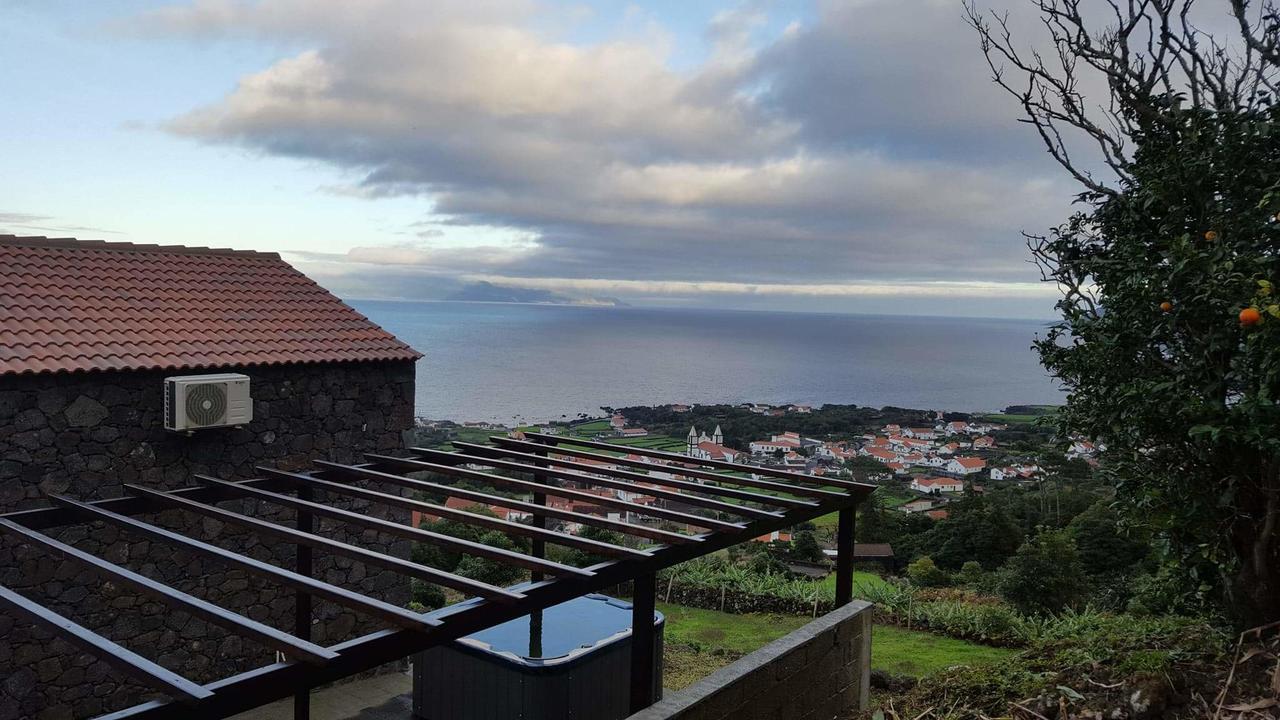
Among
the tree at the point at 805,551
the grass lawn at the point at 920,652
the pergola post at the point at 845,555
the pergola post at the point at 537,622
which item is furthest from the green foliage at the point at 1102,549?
the pergola post at the point at 537,622

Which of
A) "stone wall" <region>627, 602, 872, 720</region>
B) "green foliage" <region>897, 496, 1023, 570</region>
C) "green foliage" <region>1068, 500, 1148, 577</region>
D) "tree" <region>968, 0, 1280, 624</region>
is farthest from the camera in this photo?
"green foliage" <region>897, 496, 1023, 570</region>

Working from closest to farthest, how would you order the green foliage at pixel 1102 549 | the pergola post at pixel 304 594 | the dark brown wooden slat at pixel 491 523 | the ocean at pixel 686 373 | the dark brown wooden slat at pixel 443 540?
the dark brown wooden slat at pixel 443 540 < the dark brown wooden slat at pixel 491 523 < the pergola post at pixel 304 594 < the green foliage at pixel 1102 549 < the ocean at pixel 686 373

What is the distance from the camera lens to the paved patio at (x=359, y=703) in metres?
7.62

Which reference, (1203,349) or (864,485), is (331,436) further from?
(1203,349)

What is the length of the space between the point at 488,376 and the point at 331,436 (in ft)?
209

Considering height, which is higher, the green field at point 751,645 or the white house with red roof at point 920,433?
the green field at point 751,645

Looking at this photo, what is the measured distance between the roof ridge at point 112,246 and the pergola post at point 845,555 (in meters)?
7.40

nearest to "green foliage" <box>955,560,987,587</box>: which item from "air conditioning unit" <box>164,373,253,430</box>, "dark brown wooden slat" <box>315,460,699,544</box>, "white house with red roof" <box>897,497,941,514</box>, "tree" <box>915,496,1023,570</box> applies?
"tree" <box>915,496,1023,570</box>

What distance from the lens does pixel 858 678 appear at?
6230 millimetres

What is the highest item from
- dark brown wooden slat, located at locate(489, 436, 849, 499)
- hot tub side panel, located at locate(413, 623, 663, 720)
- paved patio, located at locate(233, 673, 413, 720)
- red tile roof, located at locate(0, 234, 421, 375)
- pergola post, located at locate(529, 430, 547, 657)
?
red tile roof, located at locate(0, 234, 421, 375)

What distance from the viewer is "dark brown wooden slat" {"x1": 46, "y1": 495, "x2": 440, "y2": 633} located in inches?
119

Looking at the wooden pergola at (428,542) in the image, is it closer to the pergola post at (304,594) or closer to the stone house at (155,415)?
the pergola post at (304,594)

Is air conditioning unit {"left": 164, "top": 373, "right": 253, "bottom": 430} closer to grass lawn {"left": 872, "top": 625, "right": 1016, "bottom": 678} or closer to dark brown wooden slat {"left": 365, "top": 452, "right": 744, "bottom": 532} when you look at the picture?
dark brown wooden slat {"left": 365, "top": 452, "right": 744, "bottom": 532}

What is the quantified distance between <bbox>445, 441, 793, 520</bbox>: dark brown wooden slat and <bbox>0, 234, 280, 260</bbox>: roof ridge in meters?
4.38
